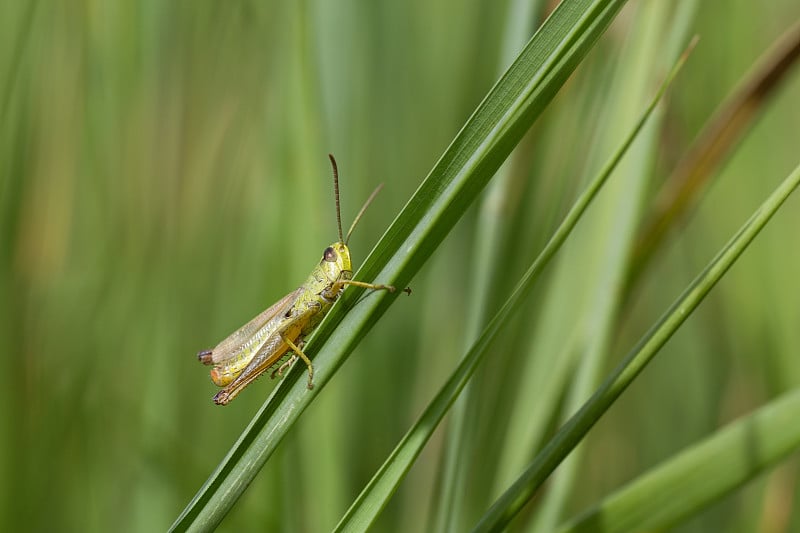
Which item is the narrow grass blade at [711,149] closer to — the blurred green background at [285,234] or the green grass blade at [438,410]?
the blurred green background at [285,234]

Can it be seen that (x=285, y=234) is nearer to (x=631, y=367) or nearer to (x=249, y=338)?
(x=249, y=338)

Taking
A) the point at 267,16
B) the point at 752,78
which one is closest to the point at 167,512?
the point at 267,16

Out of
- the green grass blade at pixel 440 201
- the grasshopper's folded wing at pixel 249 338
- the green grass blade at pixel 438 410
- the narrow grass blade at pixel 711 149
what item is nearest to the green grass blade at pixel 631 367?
the green grass blade at pixel 438 410

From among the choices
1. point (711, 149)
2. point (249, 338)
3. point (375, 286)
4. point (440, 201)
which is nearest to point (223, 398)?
point (249, 338)

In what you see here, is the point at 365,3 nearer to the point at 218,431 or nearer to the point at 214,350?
the point at 214,350

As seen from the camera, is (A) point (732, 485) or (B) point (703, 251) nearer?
(A) point (732, 485)

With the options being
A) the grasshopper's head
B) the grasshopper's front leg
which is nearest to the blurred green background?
the grasshopper's head
